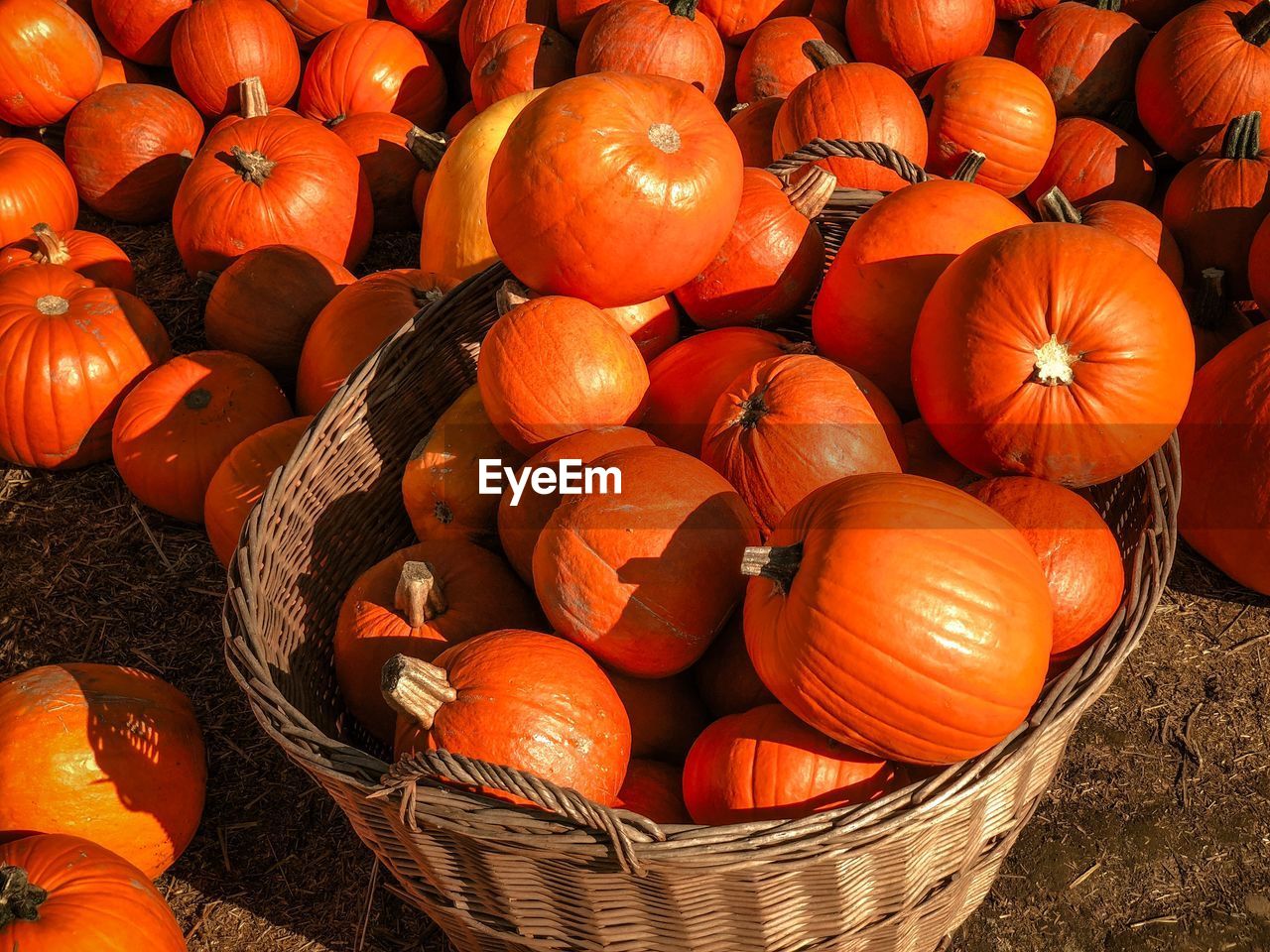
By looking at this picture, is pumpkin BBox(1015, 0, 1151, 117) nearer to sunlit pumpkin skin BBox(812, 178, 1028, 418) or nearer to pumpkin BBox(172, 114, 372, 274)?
sunlit pumpkin skin BBox(812, 178, 1028, 418)

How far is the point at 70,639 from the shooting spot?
124 inches

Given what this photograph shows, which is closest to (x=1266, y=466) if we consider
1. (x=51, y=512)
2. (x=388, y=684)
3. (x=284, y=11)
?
(x=388, y=684)

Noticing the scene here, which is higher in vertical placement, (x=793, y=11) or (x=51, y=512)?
(x=793, y=11)

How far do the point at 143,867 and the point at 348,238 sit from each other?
99.3 inches

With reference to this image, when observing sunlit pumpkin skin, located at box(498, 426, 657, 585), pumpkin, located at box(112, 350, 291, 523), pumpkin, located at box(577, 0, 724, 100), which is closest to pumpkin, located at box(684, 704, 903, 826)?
sunlit pumpkin skin, located at box(498, 426, 657, 585)

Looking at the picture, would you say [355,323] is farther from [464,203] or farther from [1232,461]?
[1232,461]

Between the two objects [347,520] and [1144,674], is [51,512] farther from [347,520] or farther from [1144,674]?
[1144,674]

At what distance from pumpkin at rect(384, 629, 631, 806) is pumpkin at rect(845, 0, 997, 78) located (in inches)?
122

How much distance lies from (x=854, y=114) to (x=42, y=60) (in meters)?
3.59

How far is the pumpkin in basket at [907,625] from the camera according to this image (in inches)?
63.6

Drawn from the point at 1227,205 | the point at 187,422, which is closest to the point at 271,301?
the point at 187,422

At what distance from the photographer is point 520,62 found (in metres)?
4.16

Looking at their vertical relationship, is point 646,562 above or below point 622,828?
above

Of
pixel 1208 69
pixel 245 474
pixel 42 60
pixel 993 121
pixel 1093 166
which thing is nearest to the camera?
pixel 245 474
